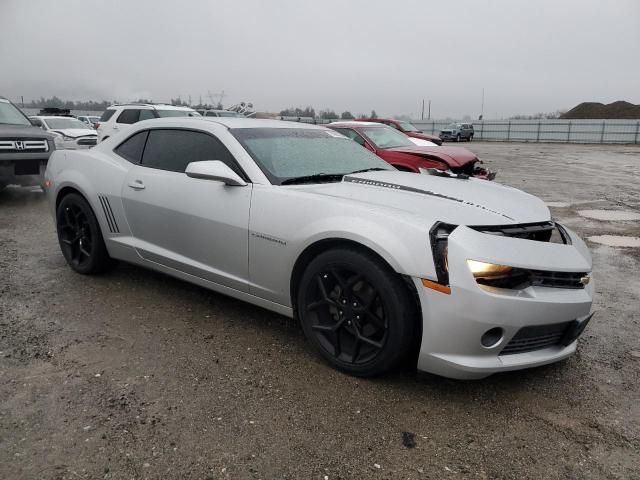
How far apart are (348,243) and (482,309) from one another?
0.80m

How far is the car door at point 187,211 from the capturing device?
3316 millimetres

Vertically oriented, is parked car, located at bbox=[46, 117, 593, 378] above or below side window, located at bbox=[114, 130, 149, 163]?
below

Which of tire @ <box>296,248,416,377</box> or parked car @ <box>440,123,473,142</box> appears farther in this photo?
parked car @ <box>440,123,473,142</box>

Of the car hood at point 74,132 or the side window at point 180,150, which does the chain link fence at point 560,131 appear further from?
the side window at point 180,150

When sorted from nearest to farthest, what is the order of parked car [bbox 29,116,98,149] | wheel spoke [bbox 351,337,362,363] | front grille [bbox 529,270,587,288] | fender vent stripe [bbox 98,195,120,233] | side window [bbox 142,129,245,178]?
front grille [bbox 529,270,587,288] → wheel spoke [bbox 351,337,362,363] → side window [bbox 142,129,245,178] → fender vent stripe [bbox 98,195,120,233] → parked car [bbox 29,116,98,149]

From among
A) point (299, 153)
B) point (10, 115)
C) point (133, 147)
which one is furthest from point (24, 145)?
point (299, 153)

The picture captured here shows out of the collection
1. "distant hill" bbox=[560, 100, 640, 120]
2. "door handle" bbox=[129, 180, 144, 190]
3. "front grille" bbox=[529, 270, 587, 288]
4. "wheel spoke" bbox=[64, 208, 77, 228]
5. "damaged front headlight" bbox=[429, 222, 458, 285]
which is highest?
"distant hill" bbox=[560, 100, 640, 120]

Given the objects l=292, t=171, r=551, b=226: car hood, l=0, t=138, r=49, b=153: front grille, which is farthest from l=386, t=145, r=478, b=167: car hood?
l=0, t=138, r=49, b=153: front grille

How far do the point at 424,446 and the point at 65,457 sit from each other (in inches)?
62.5

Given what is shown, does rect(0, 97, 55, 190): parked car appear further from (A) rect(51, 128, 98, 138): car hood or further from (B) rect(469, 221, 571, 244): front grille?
(B) rect(469, 221, 571, 244): front grille

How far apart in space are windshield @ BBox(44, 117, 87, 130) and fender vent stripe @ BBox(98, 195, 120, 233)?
39.9 feet

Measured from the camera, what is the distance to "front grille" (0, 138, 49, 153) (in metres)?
7.86

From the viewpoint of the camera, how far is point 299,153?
368 cm

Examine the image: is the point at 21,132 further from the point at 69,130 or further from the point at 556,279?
the point at 556,279
